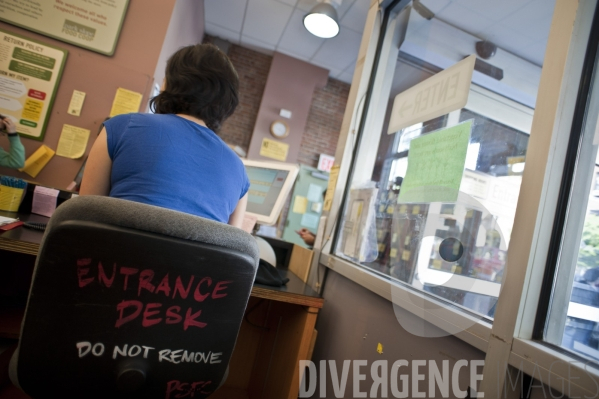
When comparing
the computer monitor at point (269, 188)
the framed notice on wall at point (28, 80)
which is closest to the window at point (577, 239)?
the computer monitor at point (269, 188)

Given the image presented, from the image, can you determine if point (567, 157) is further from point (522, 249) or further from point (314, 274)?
point (314, 274)

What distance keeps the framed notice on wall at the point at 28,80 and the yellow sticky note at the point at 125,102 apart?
0.36 meters

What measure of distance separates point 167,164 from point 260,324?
1.14 metres

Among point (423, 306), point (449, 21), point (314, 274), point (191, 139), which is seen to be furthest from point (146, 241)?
point (449, 21)

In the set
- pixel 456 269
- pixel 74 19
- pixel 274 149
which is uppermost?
pixel 74 19

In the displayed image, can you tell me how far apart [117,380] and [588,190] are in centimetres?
93

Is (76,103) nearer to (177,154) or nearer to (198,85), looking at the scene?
(198,85)

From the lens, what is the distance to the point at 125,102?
2498 millimetres

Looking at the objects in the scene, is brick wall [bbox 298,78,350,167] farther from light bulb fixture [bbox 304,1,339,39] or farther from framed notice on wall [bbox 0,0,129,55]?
framed notice on wall [bbox 0,0,129,55]

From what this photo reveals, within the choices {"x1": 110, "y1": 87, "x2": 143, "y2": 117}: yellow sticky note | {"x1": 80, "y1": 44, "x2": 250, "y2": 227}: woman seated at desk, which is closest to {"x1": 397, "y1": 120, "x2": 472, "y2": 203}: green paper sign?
{"x1": 80, "y1": 44, "x2": 250, "y2": 227}: woman seated at desk

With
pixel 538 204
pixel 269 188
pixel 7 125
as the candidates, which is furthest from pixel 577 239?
pixel 7 125

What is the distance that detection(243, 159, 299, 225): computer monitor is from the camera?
1751 mm

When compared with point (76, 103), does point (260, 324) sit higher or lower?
lower

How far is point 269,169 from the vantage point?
1.85m
